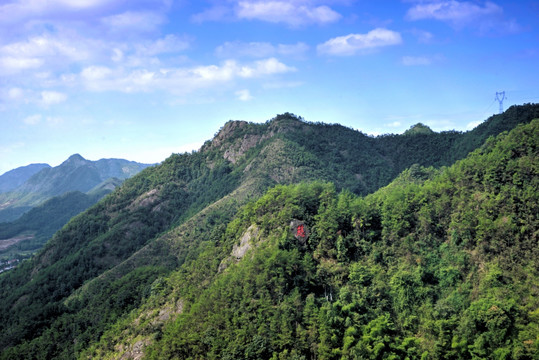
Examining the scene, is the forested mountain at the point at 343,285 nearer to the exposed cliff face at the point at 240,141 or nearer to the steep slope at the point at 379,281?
the steep slope at the point at 379,281

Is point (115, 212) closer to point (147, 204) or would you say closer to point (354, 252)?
point (147, 204)

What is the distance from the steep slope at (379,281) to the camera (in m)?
50.8

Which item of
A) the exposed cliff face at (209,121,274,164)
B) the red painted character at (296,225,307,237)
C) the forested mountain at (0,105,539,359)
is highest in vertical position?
the exposed cliff face at (209,121,274,164)

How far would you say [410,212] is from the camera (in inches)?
2751

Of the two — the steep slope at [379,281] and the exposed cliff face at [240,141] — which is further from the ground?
the exposed cliff face at [240,141]

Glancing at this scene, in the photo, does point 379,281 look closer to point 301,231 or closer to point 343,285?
point 343,285

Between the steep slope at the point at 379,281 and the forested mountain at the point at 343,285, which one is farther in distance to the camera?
the forested mountain at the point at 343,285

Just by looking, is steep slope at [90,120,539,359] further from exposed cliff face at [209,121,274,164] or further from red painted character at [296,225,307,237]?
exposed cliff face at [209,121,274,164]

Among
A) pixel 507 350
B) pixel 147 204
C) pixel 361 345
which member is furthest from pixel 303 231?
pixel 147 204

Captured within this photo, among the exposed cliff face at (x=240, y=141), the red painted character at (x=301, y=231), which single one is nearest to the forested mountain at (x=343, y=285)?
the red painted character at (x=301, y=231)

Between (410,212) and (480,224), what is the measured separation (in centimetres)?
1198

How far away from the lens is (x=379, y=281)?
60781 millimetres

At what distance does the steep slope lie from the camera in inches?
2002

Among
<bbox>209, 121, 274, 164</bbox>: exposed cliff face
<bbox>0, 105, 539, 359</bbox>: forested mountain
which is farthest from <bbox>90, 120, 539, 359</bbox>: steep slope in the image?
<bbox>209, 121, 274, 164</bbox>: exposed cliff face
